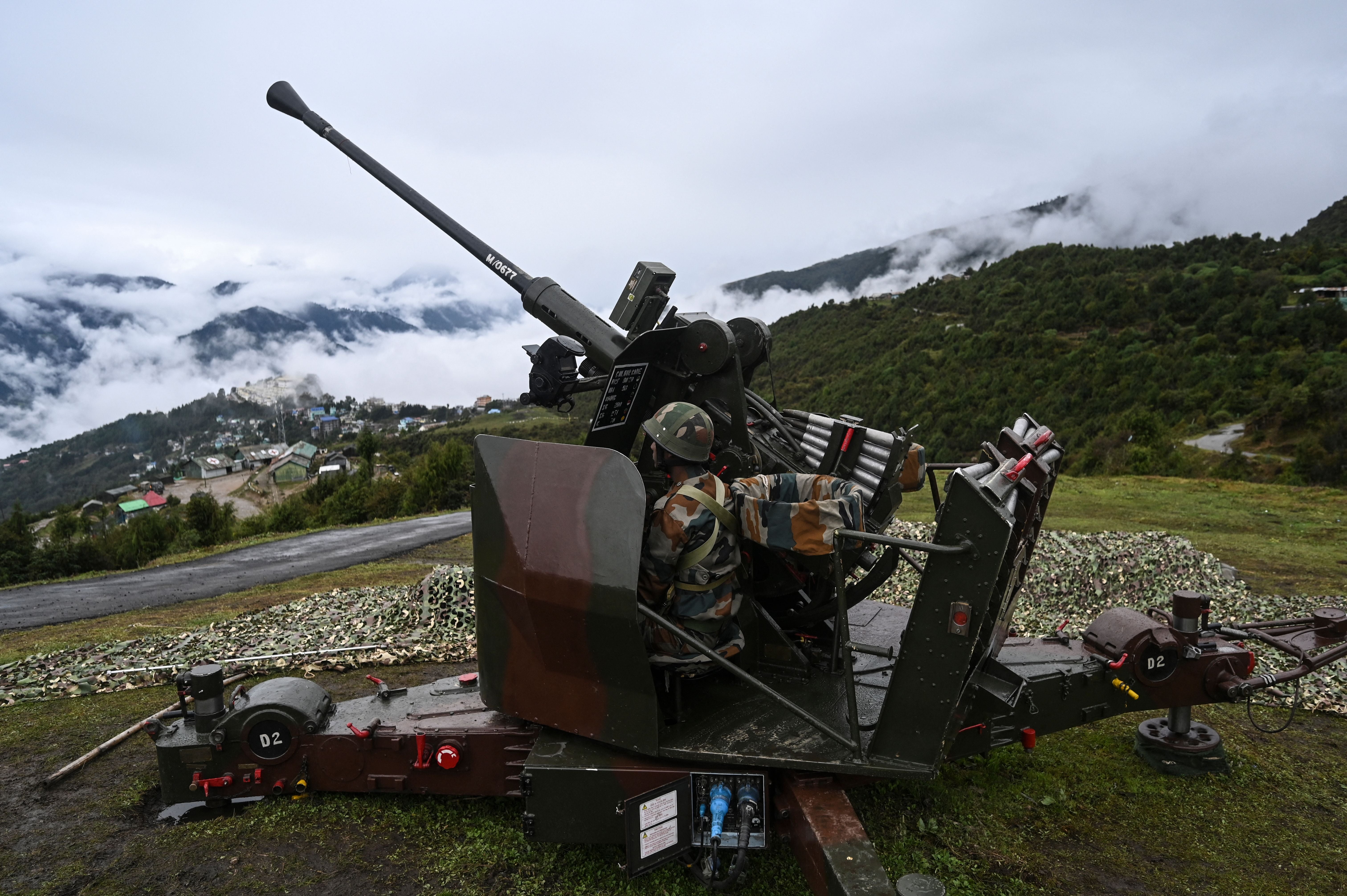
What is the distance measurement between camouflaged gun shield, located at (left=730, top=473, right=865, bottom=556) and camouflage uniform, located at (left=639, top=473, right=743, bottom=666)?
140 mm

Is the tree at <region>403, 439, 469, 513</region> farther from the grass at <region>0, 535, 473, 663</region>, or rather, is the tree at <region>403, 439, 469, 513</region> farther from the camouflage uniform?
the camouflage uniform

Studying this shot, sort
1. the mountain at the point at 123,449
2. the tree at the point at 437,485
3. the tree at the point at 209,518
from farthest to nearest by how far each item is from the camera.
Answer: the mountain at the point at 123,449
the tree at the point at 437,485
the tree at the point at 209,518

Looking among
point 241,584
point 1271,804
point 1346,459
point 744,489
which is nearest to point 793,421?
point 744,489

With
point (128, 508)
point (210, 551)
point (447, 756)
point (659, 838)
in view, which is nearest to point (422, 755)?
point (447, 756)

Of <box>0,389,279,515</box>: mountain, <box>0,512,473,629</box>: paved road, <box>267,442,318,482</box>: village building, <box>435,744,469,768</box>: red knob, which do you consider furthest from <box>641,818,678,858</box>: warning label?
<box>0,389,279,515</box>: mountain

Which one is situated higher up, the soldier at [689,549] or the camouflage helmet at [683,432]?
the camouflage helmet at [683,432]

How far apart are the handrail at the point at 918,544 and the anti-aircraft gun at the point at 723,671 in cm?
2

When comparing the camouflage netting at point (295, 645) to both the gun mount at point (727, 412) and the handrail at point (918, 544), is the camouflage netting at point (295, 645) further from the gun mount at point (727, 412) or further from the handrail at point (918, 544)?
the handrail at point (918, 544)

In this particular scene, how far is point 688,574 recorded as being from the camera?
3.94 meters

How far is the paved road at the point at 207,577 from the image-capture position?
1320cm

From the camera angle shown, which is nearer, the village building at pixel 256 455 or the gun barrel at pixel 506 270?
the gun barrel at pixel 506 270

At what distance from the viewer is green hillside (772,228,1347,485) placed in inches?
1051

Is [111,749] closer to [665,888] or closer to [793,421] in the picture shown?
[665,888]

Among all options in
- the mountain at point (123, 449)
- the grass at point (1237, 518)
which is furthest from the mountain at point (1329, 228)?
the mountain at point (123, 449)
